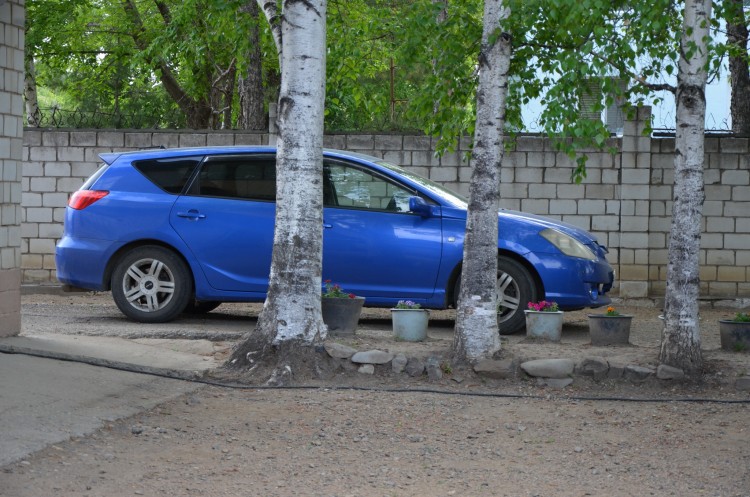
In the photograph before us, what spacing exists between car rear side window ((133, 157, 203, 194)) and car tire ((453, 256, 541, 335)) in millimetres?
3189

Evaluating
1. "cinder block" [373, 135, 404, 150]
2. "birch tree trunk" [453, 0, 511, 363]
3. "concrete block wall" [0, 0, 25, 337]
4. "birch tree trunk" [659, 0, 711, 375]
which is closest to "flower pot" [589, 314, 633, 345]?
"birch tree trunk" [659, 0, 711, 375]

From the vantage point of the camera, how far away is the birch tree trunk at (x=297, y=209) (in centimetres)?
770

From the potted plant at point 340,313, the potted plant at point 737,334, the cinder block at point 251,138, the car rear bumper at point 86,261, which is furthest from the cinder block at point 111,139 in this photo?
the potted plant at point 737,334

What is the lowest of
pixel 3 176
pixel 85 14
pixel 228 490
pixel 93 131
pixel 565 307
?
pixel 228 490

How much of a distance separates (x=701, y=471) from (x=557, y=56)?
366 cm

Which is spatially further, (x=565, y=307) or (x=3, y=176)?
(x=565, y=307)

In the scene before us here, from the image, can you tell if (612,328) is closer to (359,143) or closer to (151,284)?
(151,284)

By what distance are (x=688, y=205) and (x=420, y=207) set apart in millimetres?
2696

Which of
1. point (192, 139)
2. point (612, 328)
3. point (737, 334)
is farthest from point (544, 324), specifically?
point (192, 139)

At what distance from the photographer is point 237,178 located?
10133 mm

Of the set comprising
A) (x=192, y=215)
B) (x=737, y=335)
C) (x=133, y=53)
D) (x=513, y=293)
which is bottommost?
(x=737, y=335)

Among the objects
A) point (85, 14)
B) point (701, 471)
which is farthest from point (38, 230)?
point (85, 14)

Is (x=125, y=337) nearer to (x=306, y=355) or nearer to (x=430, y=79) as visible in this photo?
(x=306, y=355)

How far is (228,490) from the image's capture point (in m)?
4.93
